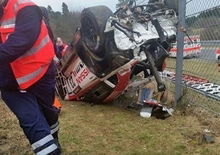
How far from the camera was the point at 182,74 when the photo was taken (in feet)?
22.1

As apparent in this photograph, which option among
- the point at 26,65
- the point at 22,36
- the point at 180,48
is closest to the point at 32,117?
the point at 26,65

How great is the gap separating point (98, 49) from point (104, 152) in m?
1.91

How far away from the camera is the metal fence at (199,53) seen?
558 cm

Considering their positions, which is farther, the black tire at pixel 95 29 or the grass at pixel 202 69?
the black tire at pixel 95 29

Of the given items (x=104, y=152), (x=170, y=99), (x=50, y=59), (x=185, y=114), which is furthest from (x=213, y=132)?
(x=50, y=59)

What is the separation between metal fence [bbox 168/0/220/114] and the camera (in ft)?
18.3

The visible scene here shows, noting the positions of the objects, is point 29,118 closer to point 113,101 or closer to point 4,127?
point 4,127

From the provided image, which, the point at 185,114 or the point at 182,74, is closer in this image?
the point at 185,114

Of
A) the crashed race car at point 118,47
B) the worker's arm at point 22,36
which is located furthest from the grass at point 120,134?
the worker's arm at point 22,36

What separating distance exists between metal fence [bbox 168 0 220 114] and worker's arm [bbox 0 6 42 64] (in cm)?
260

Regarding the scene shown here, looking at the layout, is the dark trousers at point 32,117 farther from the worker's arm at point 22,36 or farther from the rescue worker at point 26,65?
the worker's arm at point 22,36

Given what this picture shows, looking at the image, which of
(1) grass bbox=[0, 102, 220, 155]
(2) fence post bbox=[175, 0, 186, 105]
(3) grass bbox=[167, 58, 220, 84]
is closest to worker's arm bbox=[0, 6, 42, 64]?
(1) grass bbox=[0, 102, 220, 155]

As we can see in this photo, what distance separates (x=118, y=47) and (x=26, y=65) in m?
2.35

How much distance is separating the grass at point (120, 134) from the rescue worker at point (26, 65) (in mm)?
1084
